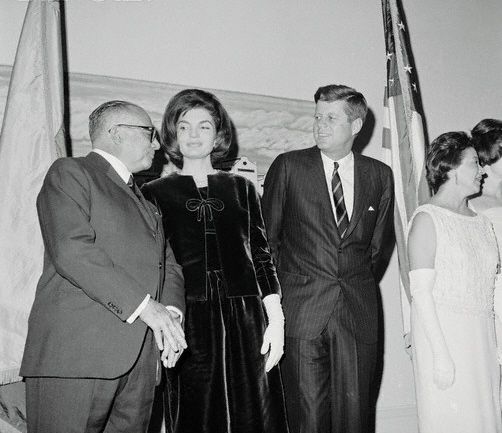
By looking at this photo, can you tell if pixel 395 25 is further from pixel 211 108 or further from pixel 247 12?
pixel 211 108

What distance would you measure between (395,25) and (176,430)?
2725 millimetres

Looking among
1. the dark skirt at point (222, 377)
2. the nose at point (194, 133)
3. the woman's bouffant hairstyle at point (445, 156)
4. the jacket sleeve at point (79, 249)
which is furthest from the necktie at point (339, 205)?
the jacket sleeve at point (79, 249)

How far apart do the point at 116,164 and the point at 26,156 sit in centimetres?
59

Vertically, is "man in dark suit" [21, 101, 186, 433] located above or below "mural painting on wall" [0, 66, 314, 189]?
below

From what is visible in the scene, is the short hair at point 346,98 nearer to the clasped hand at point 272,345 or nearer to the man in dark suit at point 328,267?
the man in dark suit at point 328,267

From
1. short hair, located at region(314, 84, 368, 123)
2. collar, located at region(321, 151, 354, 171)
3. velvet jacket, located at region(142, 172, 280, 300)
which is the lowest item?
velvet jacket, located at region(142, 172, 280, 300)

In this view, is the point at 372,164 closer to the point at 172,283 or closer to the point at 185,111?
the point at 185,111

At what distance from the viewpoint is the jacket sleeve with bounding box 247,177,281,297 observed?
2.29 metres

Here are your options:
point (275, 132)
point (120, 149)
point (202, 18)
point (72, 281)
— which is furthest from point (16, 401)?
point (202, 18)

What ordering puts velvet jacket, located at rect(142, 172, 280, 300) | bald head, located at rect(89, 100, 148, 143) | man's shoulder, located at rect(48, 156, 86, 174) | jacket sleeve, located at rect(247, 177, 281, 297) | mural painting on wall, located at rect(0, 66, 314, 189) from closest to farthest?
man's shoulder, located at rect(48, 156, 86, 174) → bald head, located at rect(89, 100, 148, 143) → velvet jacket, located at rect(142, 172, 280, 300) → jacket sleeve, located at rect(247, 177, 281, 297) → mural painting on wall, located at rect(0, 66, 314, 189)

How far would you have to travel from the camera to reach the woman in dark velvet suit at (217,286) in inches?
81.4

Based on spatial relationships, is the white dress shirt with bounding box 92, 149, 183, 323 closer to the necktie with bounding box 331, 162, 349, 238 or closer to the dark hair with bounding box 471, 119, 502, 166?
the necktie with bounding box 331, 162, 349, 238

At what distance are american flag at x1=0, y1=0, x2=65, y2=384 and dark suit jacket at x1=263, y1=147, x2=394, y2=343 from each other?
107 cm

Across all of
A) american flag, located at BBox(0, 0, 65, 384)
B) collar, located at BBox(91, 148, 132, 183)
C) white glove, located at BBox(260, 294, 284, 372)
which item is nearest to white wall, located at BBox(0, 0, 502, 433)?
american flag, located at BBox(0, 0, 65, 384)
